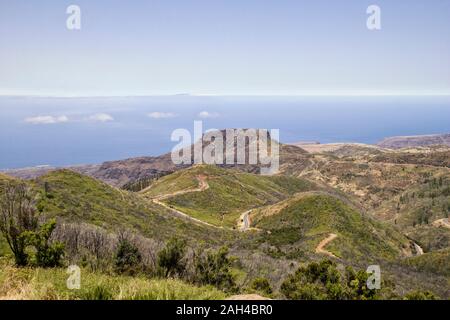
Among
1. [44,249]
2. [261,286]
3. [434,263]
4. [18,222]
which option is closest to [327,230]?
[434,263]

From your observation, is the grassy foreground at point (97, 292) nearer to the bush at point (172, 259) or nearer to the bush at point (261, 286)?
the bush at point (172, 259)

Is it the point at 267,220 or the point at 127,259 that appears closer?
the point at 127,259

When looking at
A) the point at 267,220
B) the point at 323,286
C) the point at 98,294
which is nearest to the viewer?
the point at 98,294

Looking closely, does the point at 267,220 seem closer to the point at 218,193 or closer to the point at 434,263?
the point at 218,193

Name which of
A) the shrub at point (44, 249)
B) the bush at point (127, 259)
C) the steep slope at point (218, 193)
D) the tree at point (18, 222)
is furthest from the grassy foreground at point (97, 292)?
the steep slope at point (218, 193)

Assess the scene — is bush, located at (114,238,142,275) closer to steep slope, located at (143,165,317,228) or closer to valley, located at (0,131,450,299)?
valley, located at (0,131,450,299)
